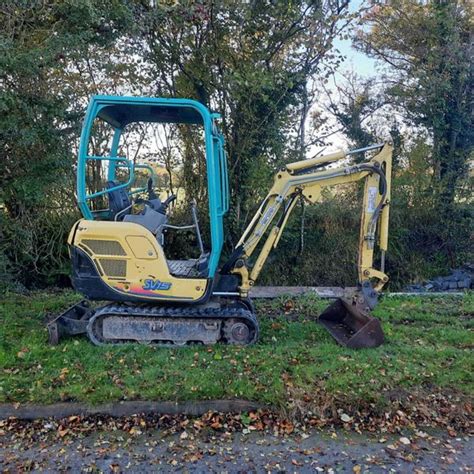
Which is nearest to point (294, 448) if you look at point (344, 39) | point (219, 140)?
point (219, 140)

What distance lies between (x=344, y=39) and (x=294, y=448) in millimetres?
6416

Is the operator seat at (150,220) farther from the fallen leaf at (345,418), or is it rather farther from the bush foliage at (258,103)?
the fallen leaf at (345,418)

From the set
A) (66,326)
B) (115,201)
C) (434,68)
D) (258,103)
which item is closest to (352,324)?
(115,201)

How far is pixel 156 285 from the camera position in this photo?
4406mm

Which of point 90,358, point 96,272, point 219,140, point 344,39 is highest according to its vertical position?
point 344,39

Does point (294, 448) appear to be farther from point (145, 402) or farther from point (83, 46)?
point (83, 46)

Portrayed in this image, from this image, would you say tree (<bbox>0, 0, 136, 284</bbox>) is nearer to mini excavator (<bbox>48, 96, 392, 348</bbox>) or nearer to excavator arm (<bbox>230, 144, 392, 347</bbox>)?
mini excavator (<bbox>48, 96, 392, 348</bbox>)

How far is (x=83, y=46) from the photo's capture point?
5.46 m

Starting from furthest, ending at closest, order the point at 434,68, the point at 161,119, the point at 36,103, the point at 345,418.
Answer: the point at 434,68 → the point at 36,103 → the point at 161,119 → the point at 345,418

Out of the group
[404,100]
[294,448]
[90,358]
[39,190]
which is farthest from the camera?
[404,100]

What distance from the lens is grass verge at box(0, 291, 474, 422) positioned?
3.60m

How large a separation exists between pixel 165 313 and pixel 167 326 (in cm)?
15

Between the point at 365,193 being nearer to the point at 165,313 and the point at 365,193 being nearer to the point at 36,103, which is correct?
the point at 165,313

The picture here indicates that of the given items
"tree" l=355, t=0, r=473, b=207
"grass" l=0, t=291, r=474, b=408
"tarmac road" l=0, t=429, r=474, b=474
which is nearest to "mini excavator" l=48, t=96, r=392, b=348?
"grass" l=0, t=291, r=474, b=408
